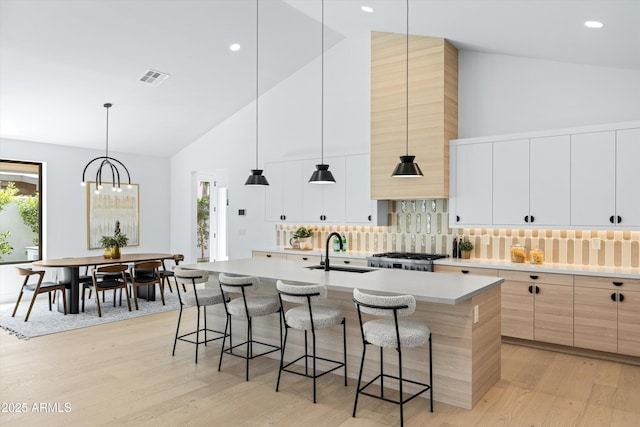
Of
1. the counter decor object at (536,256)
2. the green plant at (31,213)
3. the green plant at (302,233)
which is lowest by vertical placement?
the counter decor object at (536,256)

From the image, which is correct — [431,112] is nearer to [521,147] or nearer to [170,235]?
[521,147]

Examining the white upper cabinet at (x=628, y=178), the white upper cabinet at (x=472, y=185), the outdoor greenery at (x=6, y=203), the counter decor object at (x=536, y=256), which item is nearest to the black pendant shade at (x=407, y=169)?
the white upper cabinet at (x=472, y=185)

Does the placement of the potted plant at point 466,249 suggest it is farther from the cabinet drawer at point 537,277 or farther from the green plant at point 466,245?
the cabinet drawer at point 537,277

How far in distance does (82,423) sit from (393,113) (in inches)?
194

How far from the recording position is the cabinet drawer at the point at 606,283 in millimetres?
4348

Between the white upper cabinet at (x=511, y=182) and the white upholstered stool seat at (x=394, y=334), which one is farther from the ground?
the white upper cabinet at (x=511, y=182)

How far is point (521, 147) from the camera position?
17.2 feet

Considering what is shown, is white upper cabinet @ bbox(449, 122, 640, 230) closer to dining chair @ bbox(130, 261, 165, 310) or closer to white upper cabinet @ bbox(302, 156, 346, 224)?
white upper cabinet @ bbox(302, 156, 346, 224)

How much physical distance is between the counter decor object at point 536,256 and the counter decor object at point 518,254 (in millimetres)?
87

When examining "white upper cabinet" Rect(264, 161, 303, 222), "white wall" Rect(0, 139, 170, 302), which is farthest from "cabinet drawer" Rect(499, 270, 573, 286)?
"white wall" Rect(0, 139, 170, 302)

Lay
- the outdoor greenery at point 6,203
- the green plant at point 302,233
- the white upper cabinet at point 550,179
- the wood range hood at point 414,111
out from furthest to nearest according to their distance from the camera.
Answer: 1. the outdoor greenery at point 6,203
2. the green plant at point 302,233
3. the wood range hood at point 414,111
4. the white upper cabinet at point 550,179

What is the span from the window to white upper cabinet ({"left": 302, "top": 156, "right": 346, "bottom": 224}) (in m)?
4.89

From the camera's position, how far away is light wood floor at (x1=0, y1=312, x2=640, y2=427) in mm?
3260

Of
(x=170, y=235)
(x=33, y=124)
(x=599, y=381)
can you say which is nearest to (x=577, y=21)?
(x=599, y=381)
